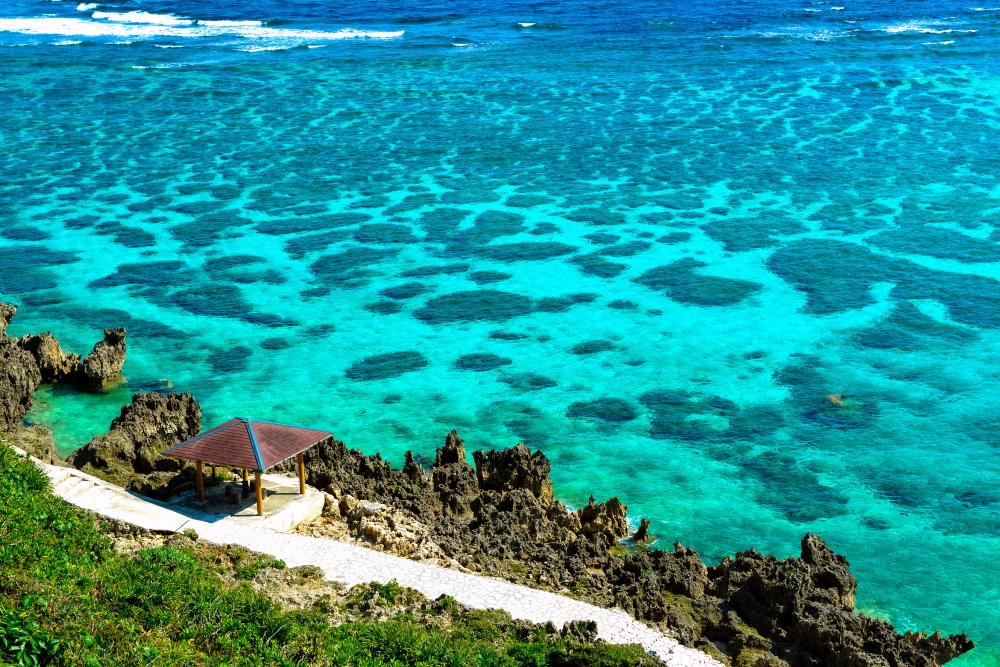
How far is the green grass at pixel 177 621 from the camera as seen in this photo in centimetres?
1359

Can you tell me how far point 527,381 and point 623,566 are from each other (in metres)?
10.4

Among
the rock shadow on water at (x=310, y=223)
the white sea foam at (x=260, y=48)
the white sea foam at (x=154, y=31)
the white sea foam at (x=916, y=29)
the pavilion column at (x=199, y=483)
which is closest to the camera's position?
the pavilion column at (x=199, y=483)

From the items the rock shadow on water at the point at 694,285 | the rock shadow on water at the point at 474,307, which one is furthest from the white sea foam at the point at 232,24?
the rock shadow on water at the point at 694,285

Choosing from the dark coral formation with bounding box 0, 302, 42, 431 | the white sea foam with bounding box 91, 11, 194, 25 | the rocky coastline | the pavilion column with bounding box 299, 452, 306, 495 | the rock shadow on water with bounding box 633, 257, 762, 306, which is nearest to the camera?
the rocky coastline

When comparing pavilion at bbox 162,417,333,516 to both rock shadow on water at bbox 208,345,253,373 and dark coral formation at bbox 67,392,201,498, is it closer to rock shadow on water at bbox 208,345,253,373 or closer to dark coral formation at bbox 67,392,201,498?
dark coral formation at bbox 67,392,201,498

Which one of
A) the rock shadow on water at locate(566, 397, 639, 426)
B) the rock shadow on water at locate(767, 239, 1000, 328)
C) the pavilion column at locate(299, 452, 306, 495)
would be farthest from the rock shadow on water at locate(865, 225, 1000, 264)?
the pavilion column at locate(299, 452, 306, 495)

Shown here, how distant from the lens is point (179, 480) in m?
22.8

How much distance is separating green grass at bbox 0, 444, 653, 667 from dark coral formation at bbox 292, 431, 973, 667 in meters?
2.30

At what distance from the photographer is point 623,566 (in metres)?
20.3

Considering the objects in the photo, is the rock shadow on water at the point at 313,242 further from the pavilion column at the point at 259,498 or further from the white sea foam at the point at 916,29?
the white sea foam at the point at 916,29

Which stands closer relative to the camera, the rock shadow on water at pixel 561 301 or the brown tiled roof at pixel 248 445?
the brown tiled roof at pixel 248 445

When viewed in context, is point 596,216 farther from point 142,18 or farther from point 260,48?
point 142,18

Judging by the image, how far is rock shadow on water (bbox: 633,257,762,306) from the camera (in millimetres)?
35531

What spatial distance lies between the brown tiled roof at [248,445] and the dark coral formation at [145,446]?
1691 mm
